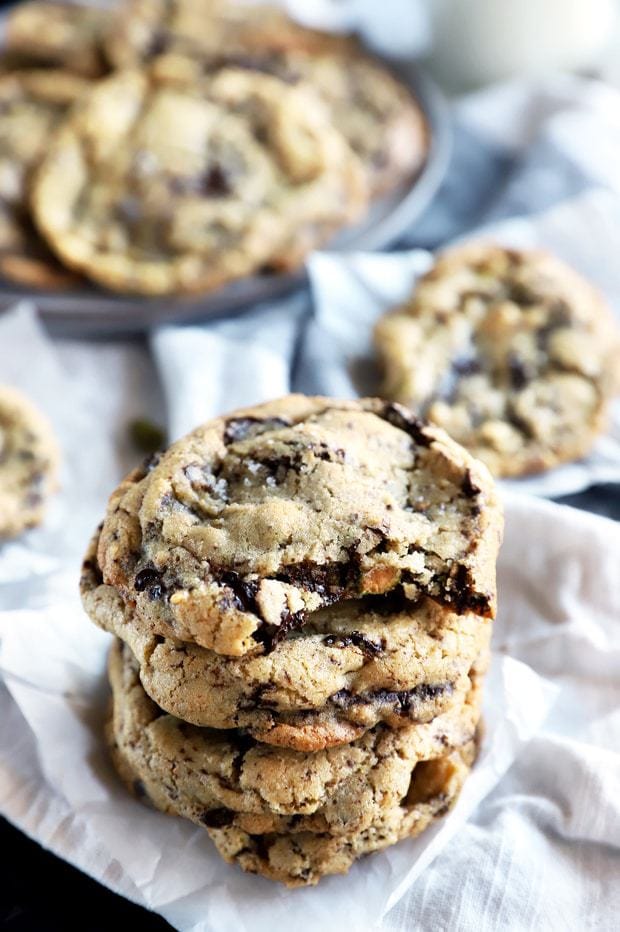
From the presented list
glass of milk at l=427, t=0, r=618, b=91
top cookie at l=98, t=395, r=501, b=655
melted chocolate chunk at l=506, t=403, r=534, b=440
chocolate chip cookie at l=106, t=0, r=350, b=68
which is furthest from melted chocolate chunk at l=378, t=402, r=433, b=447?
glass of milk at l=427, t=0, r=618, b=91

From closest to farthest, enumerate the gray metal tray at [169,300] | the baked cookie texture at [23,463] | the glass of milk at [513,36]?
the baked cookie texture at [23,463]
the gray metal tray at [169,300]
the glass of milk at [513,36]

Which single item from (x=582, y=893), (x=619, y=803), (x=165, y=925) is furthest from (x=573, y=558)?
(x=165, y=925)

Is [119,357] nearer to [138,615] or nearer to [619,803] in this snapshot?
[138,615]

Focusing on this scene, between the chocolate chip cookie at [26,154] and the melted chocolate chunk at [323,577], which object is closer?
the melted chocolate chunk at [323,577]

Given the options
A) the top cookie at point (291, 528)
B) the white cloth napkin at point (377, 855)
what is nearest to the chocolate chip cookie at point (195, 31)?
the white cloth napkin at point (377, 855)

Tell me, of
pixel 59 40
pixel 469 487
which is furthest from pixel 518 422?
pixel 59 40

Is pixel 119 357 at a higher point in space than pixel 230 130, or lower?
lower

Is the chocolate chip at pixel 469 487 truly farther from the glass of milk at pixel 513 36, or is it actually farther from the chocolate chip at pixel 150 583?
the glass of milk at pixel 513 36
